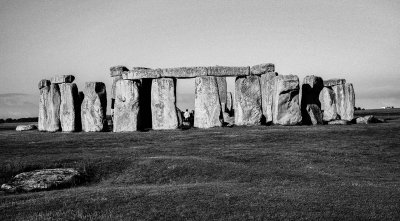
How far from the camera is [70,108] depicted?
28.5m

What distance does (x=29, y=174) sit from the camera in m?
14.4

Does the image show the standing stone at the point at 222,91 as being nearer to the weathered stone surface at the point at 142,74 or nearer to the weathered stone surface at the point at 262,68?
the weathered stone surface at the point at 262,68

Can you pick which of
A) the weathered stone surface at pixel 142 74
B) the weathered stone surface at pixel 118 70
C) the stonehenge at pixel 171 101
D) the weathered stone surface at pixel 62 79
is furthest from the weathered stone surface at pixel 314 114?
the weathered stone surface at pixel 62 79

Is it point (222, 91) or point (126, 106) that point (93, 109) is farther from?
point (222, 91)

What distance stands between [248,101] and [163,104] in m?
6.05

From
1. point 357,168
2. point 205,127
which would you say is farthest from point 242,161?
point 205,127

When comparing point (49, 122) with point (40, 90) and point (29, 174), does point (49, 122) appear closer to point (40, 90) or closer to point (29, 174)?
point (40, 90)

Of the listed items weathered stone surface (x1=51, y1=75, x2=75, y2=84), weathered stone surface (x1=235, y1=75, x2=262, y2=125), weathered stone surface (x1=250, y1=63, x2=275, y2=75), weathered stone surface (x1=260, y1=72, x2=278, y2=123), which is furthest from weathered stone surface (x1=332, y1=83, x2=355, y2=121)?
weathered stone surface (x1=51, y1=75, x2=75, y2=84)

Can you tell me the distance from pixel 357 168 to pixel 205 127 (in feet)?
44.7

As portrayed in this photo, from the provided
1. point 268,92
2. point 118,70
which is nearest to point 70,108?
point 118,70

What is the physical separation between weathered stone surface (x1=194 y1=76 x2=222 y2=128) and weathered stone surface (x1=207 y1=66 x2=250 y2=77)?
0.58 meters

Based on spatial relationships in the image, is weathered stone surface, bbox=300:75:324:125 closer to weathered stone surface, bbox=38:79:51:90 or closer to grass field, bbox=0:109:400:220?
grass field, bbox=0:109:400:220

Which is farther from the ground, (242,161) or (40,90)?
(40,90)

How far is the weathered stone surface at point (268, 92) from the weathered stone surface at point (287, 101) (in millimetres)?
1349
